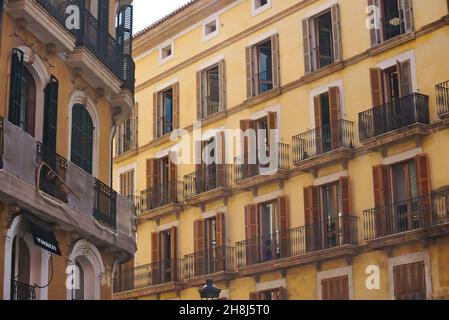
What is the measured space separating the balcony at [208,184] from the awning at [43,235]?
1954cm

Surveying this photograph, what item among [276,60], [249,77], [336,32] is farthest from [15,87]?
[249,77]

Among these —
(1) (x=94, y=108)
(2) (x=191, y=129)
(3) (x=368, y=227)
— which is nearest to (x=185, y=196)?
(2) (x=191, y=129)

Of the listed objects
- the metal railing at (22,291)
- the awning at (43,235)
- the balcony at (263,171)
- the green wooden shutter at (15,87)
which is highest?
the balcony at (263,171)

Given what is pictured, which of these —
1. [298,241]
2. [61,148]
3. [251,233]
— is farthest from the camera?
[251,233]

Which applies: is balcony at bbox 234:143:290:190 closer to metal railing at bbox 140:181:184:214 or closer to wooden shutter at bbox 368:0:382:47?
metal railing at bbox 140:181:184:214

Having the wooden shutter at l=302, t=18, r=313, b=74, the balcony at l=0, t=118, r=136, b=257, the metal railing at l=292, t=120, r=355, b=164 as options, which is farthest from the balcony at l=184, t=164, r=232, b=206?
the balcony at l=0, t=118, r=136, b=257

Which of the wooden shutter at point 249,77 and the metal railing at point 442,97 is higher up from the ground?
the wooden shutter at point 249,77

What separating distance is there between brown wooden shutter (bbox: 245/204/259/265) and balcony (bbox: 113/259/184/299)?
3908 mm

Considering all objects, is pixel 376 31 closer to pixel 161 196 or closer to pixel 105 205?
pixel 161 196

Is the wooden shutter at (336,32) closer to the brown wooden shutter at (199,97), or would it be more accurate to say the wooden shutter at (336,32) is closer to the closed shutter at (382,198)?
the closed shutter at (382,198)

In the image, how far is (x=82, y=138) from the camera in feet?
80.6

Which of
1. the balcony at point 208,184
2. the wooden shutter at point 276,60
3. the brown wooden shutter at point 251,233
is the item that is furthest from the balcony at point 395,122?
the balcony at point 208,184

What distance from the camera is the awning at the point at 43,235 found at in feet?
68.5

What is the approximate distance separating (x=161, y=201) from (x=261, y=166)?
6.34 metres
